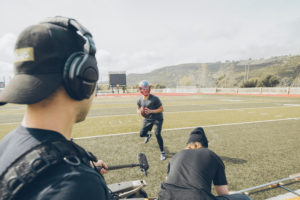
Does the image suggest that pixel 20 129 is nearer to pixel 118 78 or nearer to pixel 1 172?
pixel 1 172

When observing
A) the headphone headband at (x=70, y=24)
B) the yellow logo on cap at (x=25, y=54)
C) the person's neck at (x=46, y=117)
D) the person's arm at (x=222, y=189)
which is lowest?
the person's arm at (x=222, y=189)

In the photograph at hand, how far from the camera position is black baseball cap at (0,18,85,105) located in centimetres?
81

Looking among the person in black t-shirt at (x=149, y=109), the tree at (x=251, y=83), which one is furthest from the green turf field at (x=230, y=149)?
the tree at (x=251, y=83)

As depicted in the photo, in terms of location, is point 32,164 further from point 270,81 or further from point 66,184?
point 270,81

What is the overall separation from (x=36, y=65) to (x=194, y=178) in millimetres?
2046

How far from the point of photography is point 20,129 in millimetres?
870

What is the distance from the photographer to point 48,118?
87 centimetres

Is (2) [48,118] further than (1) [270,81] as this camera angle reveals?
No

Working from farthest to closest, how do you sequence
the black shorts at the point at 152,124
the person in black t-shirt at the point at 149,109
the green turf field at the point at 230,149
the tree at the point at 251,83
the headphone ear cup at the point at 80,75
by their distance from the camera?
the tree at the point at 251,83, the person in black t-shirt at the point at 149,109, the black shorts at the point at 152,124, the green turf field at the point at 230,149, the headphone ear cup at the point at 80,75

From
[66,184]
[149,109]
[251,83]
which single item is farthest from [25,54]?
[251,83]

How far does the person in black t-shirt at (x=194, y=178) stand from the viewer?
2.10 metres

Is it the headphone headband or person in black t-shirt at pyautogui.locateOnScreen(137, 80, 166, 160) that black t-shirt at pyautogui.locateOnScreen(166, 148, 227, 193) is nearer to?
the headphone headband

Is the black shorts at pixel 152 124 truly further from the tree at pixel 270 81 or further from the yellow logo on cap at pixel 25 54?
the tree at pixel 270 81

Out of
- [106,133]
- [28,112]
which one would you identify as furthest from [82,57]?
[106,133]
